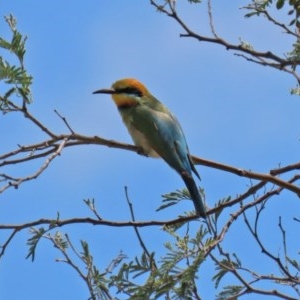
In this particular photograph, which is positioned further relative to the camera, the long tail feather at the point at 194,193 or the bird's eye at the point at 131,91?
the bird's eye at the point at 131,91

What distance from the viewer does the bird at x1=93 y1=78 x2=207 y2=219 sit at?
3859 millimetres

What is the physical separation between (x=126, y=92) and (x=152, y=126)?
→ 0.52 m

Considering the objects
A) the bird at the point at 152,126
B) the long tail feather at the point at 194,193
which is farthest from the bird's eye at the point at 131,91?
the long tail feather at the point at 194,193

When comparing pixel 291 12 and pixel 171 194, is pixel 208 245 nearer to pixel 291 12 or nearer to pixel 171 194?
pixel 171 194

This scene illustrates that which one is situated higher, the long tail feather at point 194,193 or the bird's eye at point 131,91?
the bird's eye at point 131,91

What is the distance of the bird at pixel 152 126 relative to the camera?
12.7 feet

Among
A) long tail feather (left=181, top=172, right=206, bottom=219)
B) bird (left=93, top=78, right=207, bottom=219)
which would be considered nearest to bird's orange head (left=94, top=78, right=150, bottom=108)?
bird (left=93, top=78, right=207, bottom=219)

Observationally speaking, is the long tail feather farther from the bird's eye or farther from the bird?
the bird's eye

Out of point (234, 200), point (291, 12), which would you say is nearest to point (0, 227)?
point (234, 200)

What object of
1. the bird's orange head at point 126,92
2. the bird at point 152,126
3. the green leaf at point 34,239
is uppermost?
the bird's orange head at point 126,92

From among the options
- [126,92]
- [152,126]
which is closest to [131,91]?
[126,92]

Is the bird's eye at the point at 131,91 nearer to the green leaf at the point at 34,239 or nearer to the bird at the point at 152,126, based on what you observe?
the bird at the point at 152,126

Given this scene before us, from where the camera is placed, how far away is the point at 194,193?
135 inches

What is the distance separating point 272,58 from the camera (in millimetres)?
2982
